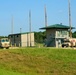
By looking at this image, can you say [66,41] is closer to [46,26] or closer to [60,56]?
[46,26]

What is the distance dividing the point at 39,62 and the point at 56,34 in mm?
44158

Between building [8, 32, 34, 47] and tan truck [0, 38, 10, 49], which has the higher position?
building [8, 32, 34, 47]

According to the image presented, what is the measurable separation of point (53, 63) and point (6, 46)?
25.7 m

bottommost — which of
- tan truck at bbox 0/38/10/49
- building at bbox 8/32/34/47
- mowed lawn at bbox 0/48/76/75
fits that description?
mowed lawn at bbox 0/48/76/75

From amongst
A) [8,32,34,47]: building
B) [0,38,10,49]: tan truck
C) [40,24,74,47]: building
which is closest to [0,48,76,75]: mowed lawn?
[0,38,10,49]: tan truck

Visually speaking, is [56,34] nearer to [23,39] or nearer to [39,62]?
[23,39]

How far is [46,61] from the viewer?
3544cm

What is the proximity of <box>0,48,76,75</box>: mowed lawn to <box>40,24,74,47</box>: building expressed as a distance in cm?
3639

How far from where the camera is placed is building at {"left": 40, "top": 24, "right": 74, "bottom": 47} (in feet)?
255

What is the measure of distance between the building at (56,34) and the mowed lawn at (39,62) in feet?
119

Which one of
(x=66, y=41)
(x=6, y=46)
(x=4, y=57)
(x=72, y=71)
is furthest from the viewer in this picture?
(x=66, y=41)

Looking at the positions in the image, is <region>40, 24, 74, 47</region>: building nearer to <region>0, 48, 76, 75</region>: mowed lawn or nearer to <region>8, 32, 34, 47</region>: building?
<region>8, 32, 34, 47</region>: building

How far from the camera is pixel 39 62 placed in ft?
115

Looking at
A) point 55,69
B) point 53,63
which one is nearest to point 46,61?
point 53,63
